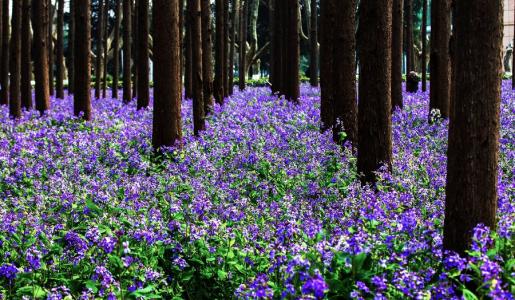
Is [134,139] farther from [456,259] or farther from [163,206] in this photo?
[456,259]

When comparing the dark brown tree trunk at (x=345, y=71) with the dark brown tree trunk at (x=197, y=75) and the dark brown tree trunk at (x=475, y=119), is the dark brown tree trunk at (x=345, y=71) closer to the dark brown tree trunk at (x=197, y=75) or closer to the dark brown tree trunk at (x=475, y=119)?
the dark brown tree trunk at (x=197, y=75)

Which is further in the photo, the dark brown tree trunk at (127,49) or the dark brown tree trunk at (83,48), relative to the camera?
the dark brown tree trunk at (127,49)

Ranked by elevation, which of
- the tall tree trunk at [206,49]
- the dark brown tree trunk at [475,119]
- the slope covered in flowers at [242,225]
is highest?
the tall tree trunk at [206,49]

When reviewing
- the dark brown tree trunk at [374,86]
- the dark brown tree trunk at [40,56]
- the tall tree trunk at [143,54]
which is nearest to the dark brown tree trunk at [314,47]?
the tall tree trunk at [143,54]

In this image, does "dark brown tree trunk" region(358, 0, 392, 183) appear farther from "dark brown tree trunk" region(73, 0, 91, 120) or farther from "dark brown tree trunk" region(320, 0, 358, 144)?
"dark brown tree trunk" region(73, 0, 91, 120)

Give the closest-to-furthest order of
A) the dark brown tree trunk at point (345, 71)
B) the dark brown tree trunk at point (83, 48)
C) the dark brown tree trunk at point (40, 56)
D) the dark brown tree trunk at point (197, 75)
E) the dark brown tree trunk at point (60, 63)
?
1. the dark brown tree trunk at point (345, 71)
2. the dark brown tree trunk at point (197, 75)
3. the dark brown tree trunk at point (83, 48)
4. the dark brown tree trunk at point (40, 56)
5. the dark brown tree trunk at point (60, 63)

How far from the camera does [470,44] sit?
5082 millimetres

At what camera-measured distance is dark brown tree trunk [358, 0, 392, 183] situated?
8.73 meters

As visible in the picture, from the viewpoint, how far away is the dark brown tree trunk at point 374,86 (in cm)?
873

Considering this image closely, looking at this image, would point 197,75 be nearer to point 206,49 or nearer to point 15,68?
point 206,49

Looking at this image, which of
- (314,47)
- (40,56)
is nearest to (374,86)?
(40,56)

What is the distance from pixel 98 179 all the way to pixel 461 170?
599 centimetres

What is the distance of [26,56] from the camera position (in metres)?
21.3

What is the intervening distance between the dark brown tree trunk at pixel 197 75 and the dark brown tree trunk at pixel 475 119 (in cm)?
977
